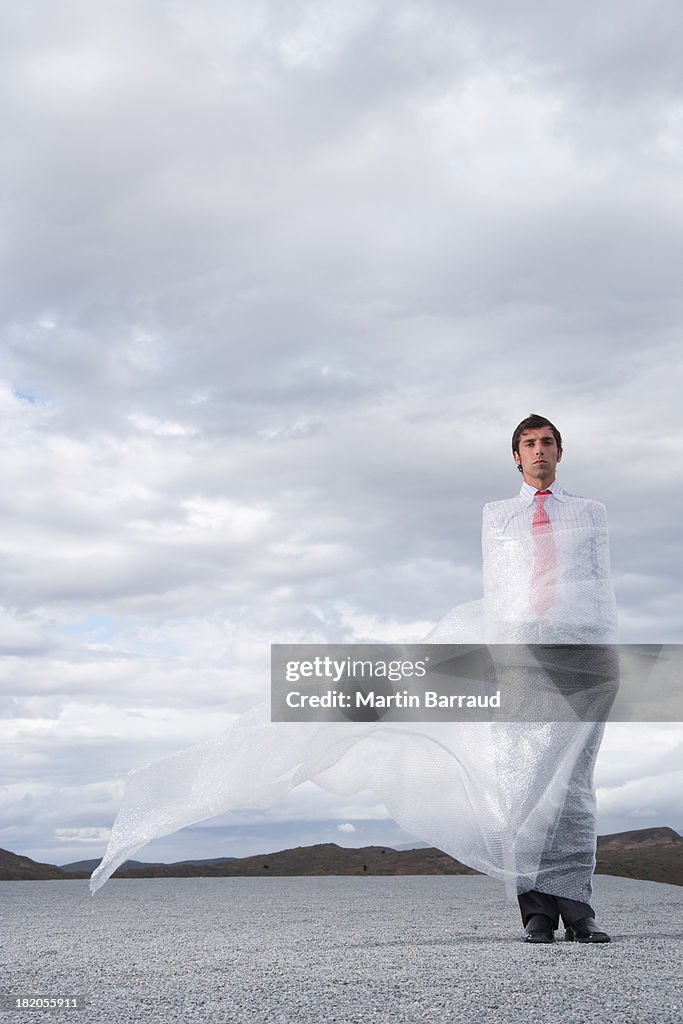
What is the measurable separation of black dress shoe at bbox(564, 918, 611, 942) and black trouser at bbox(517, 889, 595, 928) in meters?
0.02

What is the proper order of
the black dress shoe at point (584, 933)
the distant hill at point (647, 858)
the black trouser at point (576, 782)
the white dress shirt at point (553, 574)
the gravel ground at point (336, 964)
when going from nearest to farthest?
1. the gravel ground at point (336, 964)
2. the black dress shoe at point (584, 933)
3. the black trouser at point (576, 782)
4. the white dress shirt at point (553, 574)
5. the distant hill at point (647, 858)

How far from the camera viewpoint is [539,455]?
15.9ft

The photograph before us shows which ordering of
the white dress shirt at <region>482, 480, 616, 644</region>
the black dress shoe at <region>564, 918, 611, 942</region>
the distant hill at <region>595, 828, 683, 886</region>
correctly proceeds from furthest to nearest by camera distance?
the distant hill at <region>595, 828, 683, 886</region>
the white dress shirt at <region>482, 480, 616, 644</region>
the black dress shoe at <region>564, 918, 611, 942</region>

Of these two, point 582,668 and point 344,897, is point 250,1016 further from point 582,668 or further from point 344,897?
point 344,897

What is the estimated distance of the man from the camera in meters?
4.59

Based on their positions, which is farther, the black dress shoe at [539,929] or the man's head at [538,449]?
the man's head at [538,449]

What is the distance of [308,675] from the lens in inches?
198

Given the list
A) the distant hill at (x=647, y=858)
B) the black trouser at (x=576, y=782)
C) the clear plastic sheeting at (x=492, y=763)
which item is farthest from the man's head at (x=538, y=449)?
the distant hill at (x=647, y=858)

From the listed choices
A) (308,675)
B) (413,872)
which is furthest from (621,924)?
(413,872)

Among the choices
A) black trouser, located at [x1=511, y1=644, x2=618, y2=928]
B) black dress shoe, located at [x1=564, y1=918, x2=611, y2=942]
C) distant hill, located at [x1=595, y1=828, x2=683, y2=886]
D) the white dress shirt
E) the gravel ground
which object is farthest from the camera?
distant hill, located at [x1=595, y1=828, x2=683, y2=886]

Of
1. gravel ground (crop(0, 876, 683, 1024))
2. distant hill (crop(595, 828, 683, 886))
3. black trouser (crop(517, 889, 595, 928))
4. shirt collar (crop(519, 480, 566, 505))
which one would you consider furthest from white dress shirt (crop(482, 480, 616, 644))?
distant hill (crop(595, 828, 683, 886))

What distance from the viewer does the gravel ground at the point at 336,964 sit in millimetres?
2936

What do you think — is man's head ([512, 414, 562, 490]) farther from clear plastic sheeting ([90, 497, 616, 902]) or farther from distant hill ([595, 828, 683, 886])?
distant hill ([595, 828, 683, 886])

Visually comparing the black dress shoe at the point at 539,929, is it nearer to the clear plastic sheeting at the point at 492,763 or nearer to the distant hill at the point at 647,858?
the clear plastic sheeting at the point at 492,763
